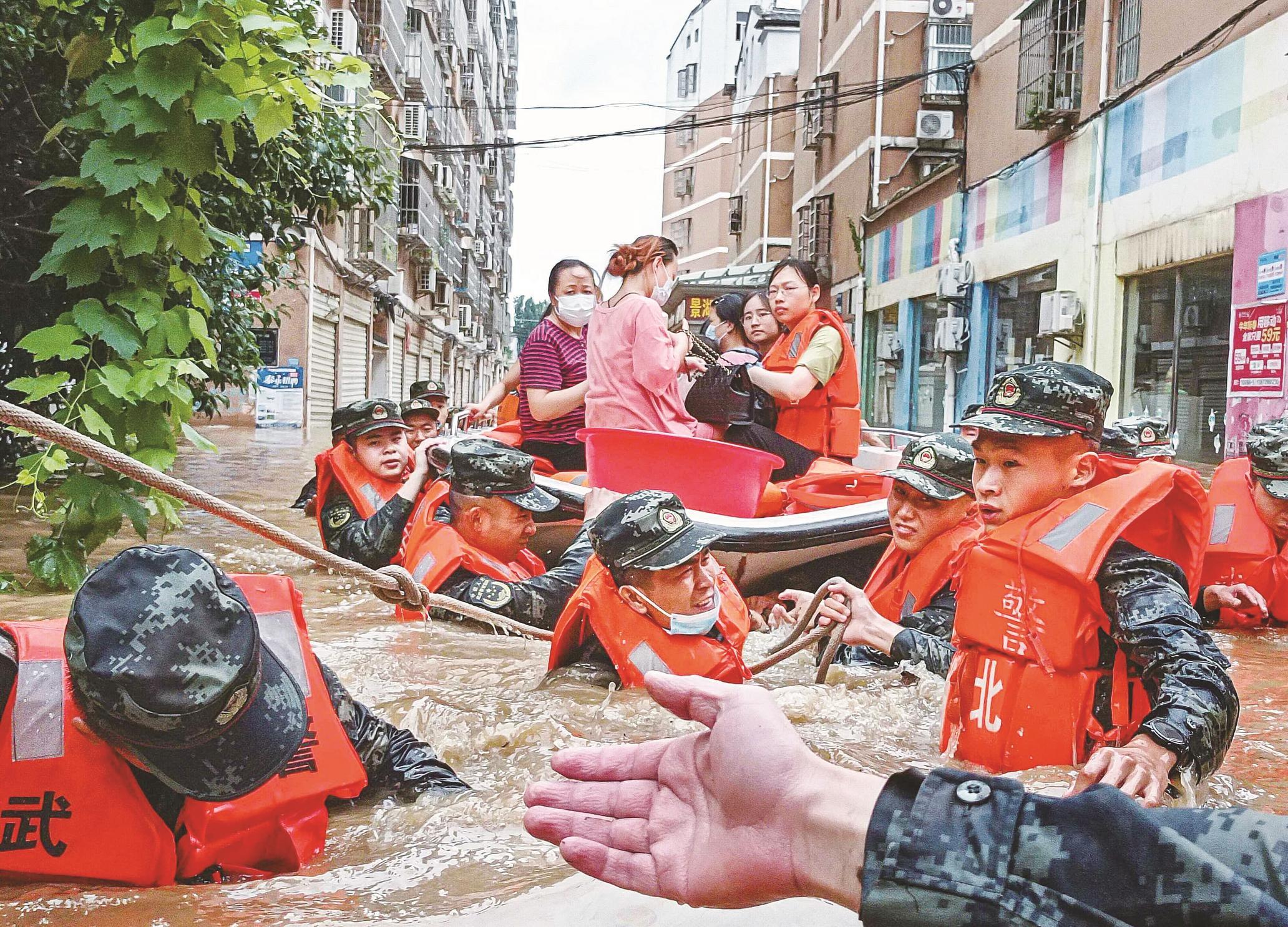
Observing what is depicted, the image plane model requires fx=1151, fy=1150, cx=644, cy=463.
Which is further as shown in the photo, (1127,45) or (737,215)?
(737,215)

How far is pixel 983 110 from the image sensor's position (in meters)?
18.2

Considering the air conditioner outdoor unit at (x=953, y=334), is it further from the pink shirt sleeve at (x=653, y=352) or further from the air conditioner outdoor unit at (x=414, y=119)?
the air conditioner outdoor unit at (x=414, y=119)

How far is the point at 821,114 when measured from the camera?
2936 centimetres

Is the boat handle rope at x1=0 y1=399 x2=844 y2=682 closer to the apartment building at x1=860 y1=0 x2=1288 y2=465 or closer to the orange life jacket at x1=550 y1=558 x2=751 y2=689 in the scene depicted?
the orange life jacket at x1=550 y1=558 x2=751 y2=689

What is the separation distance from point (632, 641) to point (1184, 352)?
9.62 m

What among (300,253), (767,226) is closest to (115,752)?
(300,253)

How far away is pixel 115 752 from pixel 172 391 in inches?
142

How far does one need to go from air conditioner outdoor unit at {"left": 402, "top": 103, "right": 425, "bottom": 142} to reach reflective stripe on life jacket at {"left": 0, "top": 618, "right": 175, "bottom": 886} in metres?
36.0

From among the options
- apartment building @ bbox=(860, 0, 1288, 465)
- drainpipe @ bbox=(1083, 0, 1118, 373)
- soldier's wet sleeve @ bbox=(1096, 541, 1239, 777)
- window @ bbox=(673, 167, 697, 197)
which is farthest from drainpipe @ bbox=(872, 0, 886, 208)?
window @ bbox=(673, 167, 697, 197)

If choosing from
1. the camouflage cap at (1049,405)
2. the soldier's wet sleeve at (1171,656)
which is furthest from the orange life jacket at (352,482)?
the soldier's wet sleeve at (1171,656)

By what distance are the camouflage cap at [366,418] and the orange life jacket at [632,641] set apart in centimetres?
329

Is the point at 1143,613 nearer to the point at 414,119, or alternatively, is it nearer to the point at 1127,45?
the point at 1127,45

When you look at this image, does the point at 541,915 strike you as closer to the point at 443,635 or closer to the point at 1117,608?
the point at 1117,608

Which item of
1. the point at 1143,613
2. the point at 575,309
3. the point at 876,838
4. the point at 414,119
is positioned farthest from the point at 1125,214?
the point at 414,119
